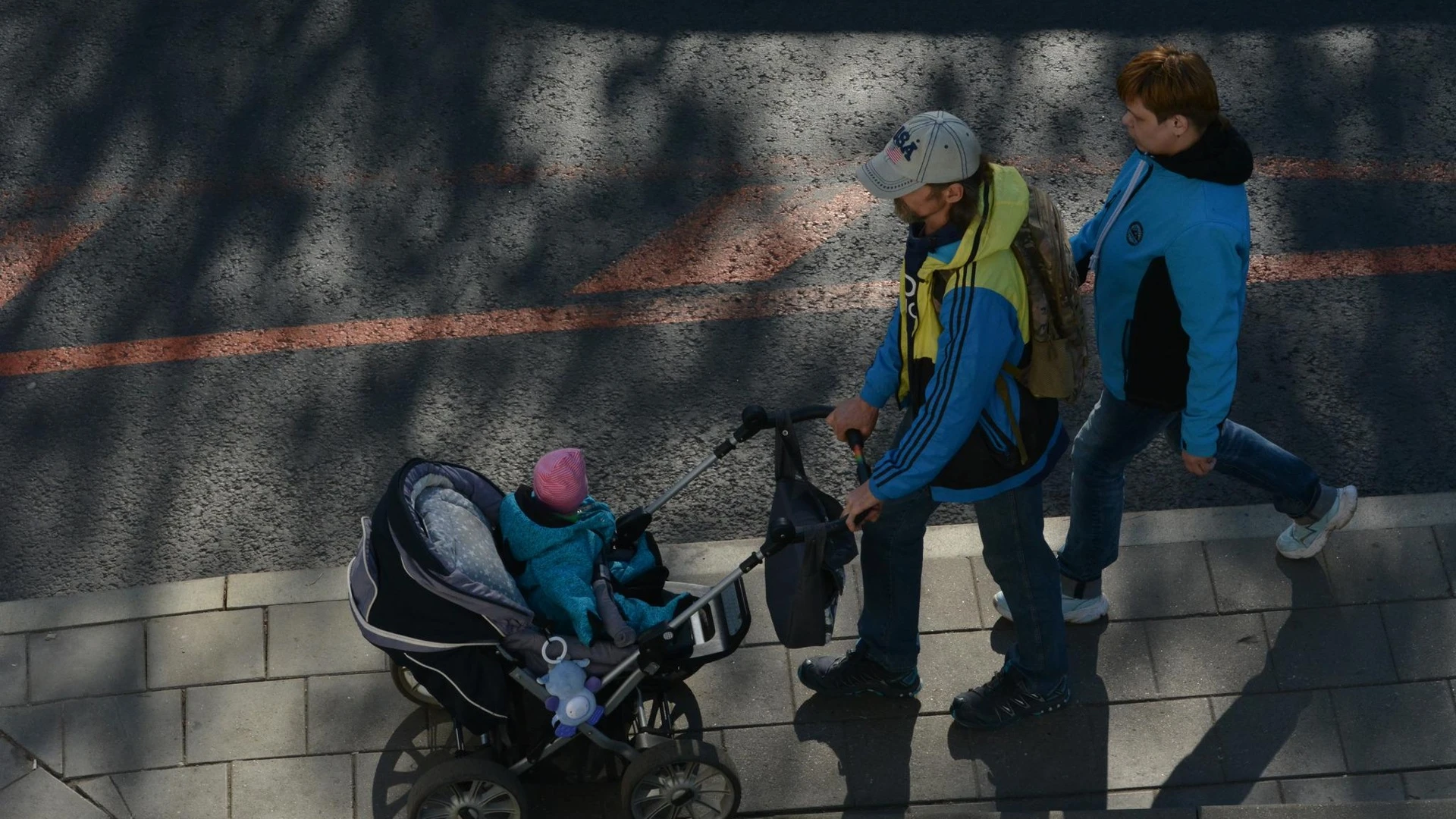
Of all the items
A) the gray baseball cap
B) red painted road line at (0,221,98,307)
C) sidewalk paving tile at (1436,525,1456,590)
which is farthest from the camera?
red painted road line at (0,221,98,307)

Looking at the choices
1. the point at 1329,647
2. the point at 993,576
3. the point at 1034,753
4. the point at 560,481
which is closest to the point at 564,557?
the point at 560,481

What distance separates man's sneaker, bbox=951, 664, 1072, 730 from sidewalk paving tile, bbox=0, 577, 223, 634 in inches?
104

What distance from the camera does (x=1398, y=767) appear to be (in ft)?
15.4

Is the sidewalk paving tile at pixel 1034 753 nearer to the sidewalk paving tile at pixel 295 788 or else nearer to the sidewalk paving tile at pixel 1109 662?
the sidewalk paving tile at pixel 1109 662

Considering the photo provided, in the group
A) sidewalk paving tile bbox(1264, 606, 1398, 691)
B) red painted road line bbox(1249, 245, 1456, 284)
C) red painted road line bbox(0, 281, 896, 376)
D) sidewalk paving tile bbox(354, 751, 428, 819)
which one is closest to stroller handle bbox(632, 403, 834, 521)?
sidewalk paving tile bbox(354, 751, 428, 819)

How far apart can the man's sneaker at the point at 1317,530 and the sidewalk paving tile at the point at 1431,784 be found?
2.82 ft

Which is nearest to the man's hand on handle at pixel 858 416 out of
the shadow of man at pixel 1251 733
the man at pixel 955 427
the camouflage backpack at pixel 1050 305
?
the man at pixel 955 427

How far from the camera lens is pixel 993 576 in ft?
15.0

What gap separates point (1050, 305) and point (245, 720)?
A: 2.98 meters

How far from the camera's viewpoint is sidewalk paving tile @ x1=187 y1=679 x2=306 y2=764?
4.77m

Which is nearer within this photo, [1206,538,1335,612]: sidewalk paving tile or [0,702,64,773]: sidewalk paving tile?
[0,702,64,773]: sidewalk paving tile

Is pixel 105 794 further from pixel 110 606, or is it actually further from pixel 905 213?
pixel 905 213

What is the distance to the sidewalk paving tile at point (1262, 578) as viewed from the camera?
5.15 meters

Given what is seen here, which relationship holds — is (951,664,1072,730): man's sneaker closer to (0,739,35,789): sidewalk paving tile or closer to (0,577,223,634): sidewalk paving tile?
(0,577,223,634): sidewalk paving tile
